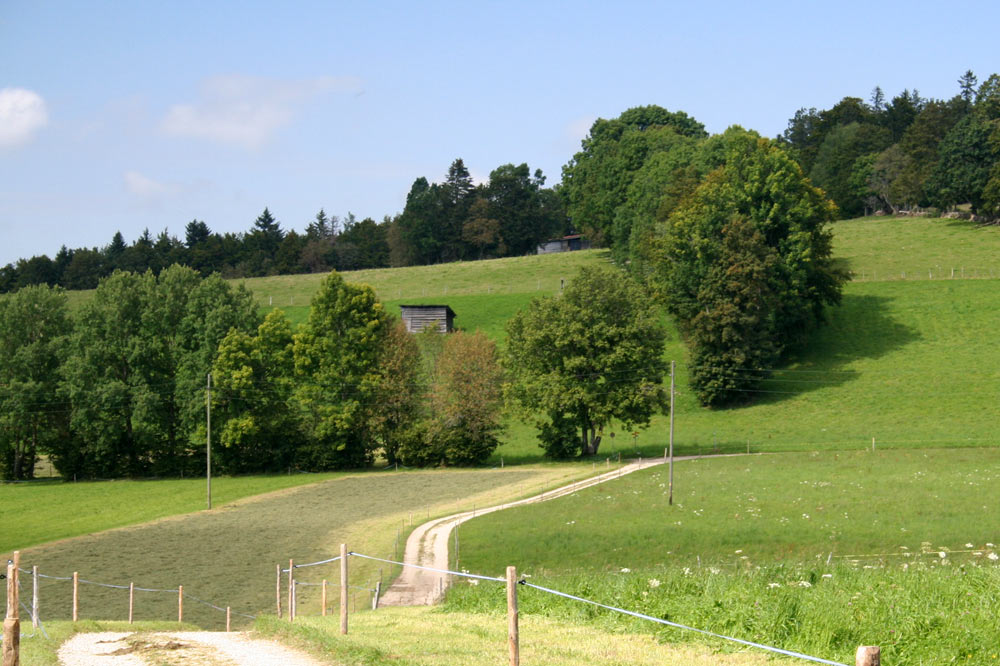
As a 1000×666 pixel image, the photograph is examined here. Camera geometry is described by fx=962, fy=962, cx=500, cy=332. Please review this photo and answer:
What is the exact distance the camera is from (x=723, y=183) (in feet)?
288

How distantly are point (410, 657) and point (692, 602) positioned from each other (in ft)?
15.1

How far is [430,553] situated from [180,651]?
2512cm

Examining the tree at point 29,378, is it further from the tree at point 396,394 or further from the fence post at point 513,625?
the fence post at point 513,625

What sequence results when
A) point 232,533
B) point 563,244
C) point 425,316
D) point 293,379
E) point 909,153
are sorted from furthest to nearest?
1. point 563,244
2. point 909,153
3. point 425,316
4. point 293,379
5. point 232,533

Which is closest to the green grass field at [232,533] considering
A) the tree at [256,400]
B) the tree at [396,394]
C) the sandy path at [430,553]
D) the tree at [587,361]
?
the sandy path at [430,553]

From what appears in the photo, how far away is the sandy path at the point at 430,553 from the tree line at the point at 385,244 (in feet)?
339

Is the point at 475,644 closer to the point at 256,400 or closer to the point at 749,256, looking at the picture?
the point at 256,400

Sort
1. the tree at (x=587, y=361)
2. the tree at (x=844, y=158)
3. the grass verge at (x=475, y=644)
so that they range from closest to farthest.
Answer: the grass verge at (x=475, y=644) < the tree at (x=587, y=361) < the tree at (x=844, y=158)

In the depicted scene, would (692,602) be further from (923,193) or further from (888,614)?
(923,193)

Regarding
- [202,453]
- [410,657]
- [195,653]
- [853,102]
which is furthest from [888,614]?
[853,102]

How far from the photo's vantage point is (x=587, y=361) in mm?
69312

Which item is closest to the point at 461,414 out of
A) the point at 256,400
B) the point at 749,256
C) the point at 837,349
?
the point at 256,400

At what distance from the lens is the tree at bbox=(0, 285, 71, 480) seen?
250 feet

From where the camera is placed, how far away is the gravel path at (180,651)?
12570mm
